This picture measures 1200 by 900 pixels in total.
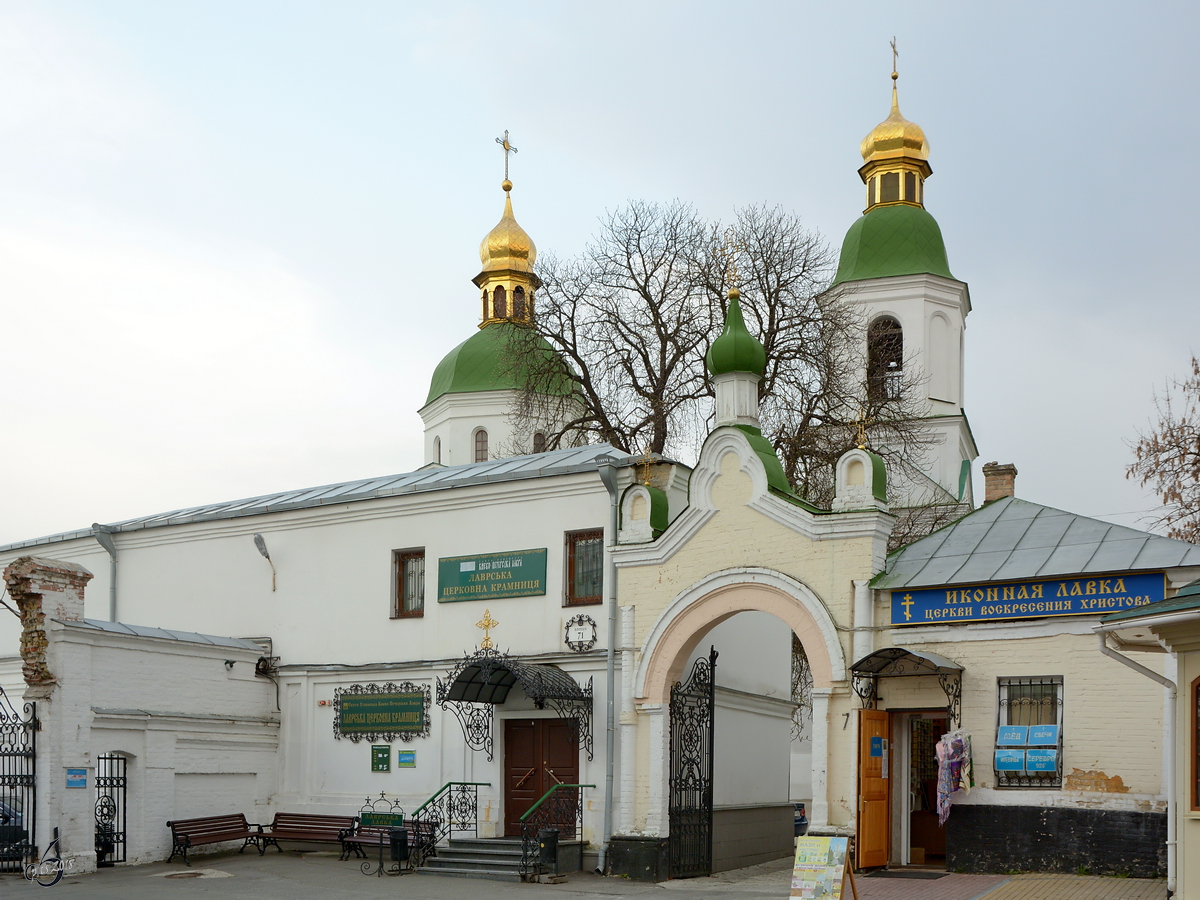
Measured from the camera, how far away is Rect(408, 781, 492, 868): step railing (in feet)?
54.2

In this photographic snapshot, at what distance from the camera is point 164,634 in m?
17.6

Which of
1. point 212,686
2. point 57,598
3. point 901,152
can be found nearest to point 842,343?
point 901,152

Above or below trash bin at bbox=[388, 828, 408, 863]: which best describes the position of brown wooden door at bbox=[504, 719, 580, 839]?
above

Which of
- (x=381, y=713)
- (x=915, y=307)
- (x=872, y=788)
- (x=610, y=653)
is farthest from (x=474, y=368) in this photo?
(x=872, y=788)

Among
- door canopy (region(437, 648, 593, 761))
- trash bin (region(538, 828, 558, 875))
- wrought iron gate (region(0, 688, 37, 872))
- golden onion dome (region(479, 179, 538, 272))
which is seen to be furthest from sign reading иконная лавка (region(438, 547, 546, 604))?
golden onion dome (region(479, 179, 538, 272))

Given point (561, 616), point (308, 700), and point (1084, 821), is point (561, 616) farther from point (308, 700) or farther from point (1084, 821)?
Answer: point (1084, 821)

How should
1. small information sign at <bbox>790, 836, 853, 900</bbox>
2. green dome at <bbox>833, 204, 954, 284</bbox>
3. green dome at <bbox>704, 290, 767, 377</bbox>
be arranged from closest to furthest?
small information sign at <bbox>790, 836, 853, 900</bbox> → green dome at <bbox>704, 290, 767, 377</bbox> → green dome at <bbox>833, 204, 954, 284</bbox>

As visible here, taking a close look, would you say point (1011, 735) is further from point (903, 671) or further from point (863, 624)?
point (863, 624)

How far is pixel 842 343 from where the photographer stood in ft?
84.0

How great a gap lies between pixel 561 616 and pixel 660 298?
10025 millimetres

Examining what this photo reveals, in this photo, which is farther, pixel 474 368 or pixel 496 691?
pixel 474 368

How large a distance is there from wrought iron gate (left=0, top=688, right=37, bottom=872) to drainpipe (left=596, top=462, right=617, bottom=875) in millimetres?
6619

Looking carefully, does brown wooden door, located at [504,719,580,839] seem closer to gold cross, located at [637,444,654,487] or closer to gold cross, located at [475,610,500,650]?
gold cross, located at [475,610,500,650]

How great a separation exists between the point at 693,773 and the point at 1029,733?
4377 mm
